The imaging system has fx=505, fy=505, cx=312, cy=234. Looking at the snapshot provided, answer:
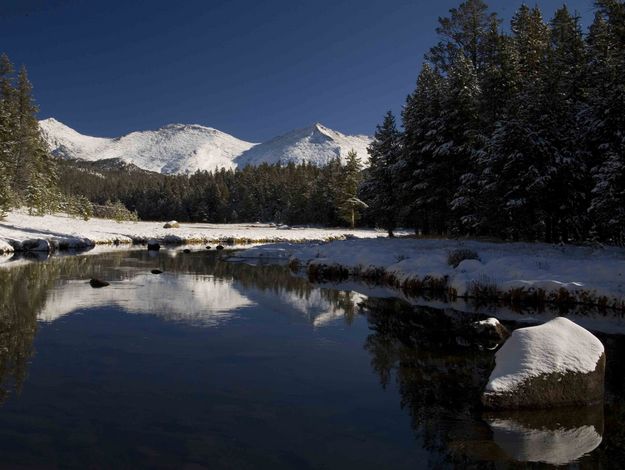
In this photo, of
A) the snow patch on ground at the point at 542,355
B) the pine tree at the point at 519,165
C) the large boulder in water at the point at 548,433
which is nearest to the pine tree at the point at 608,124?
the pine tree at the point at 519,165

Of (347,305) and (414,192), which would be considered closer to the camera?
(347,305)

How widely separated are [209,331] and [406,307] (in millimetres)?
6795

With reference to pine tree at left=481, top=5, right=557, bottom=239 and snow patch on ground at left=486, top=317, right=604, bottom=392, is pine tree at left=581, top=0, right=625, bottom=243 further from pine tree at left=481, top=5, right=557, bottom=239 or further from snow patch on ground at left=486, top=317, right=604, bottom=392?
snow patch on ground at left=486, top=317, right=604, bottom=392

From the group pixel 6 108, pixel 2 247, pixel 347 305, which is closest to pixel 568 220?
pixel 347 305

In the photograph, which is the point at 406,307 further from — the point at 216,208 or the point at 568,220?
the point at 216,208

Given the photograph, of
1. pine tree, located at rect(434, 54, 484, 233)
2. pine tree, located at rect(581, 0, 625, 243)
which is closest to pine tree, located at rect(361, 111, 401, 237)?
pine tree, located at rect(434, 54, 484, 233)

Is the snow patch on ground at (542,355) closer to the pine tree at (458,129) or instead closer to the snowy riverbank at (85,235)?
the pine tree at (458,129)

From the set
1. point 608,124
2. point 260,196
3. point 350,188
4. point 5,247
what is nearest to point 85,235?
point 5,247

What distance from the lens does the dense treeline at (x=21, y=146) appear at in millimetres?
51094

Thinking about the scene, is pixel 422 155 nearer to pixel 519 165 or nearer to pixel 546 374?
pixel 519 165

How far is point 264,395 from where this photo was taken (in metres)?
7.98

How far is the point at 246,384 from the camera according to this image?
335 inches

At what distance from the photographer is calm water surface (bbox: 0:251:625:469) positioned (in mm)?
5965

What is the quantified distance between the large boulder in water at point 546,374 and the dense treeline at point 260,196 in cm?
6483
